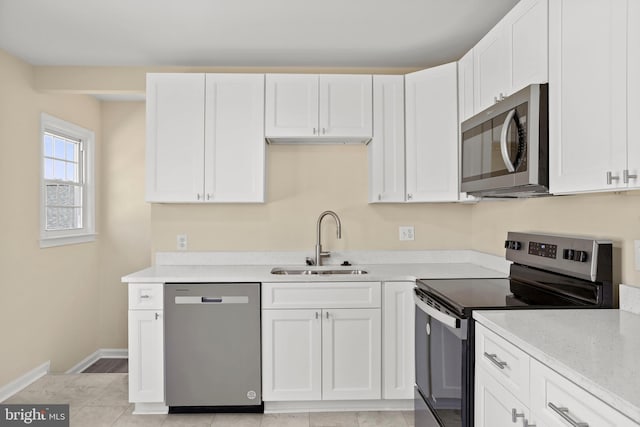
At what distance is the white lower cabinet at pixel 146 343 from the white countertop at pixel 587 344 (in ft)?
6.31

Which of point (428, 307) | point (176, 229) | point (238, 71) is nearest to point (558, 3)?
point (428, 307)

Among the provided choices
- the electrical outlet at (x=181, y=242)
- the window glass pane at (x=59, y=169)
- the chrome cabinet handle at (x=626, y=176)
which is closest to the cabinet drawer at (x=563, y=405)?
the chrome cabinet handle at (x=626, y=176)

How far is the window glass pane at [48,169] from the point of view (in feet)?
12.8

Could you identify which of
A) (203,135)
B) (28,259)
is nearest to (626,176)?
(203,135)

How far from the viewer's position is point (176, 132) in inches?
125

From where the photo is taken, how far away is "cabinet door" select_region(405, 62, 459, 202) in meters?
3.01

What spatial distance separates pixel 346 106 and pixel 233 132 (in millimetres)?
801

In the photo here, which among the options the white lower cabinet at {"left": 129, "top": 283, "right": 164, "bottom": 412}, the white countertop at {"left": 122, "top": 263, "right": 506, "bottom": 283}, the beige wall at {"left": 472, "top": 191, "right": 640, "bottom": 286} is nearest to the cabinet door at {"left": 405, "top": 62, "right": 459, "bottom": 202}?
the beige wall at {"left": 472, "top": 191, "right": 640, "bottom": 286}

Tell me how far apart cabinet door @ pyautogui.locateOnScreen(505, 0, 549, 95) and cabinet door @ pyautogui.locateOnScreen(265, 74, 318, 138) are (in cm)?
137

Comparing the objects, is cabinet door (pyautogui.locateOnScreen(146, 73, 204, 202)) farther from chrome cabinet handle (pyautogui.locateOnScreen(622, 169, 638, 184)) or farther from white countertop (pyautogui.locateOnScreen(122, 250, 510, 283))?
chrome cabinet handle (pyautogui.locateOnScreen(622, 169, 638, 184))

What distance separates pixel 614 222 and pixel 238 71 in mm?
2703

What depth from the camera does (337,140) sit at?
337 cm

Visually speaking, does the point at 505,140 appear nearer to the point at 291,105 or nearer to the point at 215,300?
the point at 291,105

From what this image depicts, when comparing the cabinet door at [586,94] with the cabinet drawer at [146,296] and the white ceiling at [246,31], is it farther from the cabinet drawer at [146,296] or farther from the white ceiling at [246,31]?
the cabinet drawer at [146,296]
